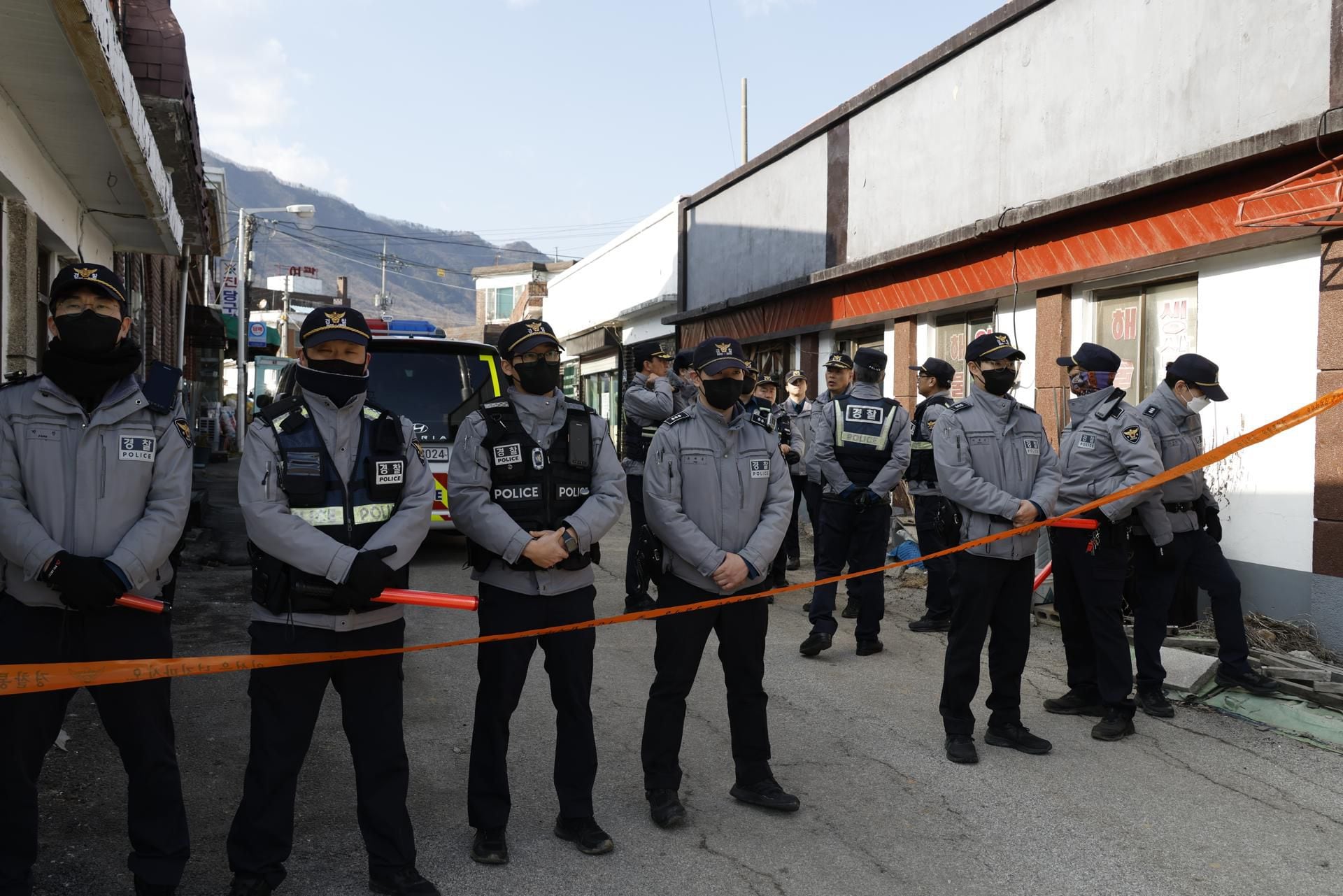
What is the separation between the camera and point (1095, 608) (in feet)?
17.8

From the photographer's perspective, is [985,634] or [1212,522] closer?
[985,634]

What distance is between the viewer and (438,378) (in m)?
9.86

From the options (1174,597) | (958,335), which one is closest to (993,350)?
(1174,597)

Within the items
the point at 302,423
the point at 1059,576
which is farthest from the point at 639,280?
the point at 302,423

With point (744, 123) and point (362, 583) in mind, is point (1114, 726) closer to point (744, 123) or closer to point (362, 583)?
point (362, 583)

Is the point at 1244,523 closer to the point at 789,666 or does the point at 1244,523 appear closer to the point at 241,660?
the point at 789,666

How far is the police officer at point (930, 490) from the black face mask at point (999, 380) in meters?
2.54

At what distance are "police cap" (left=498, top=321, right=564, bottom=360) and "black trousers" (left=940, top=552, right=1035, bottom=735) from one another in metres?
2.44

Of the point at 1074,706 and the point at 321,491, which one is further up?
the point at 321,491

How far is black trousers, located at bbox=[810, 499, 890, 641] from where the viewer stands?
22.9ft

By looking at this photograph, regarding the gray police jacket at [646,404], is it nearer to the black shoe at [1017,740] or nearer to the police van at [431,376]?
the police van at [431,376]

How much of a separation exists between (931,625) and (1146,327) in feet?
11.5

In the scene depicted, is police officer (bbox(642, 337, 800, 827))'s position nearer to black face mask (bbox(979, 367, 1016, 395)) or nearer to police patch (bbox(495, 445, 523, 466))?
police patch (bbox(495, 445, 523, 466))

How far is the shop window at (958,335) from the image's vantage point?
1164cm
